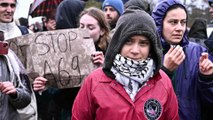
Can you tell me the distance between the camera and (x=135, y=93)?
3.29m

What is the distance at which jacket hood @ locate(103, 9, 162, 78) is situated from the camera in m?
3.29

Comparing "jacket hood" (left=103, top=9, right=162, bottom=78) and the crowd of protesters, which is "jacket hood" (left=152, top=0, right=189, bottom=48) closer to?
the crowd of protesters

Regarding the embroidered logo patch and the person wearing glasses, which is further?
the person wearing glasses

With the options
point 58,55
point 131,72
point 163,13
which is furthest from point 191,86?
point 58,55

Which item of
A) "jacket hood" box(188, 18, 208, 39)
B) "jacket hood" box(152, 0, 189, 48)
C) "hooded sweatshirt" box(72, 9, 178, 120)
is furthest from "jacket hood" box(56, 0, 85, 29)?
"hooded sweatshirt" box(72, 9, 178, 120)

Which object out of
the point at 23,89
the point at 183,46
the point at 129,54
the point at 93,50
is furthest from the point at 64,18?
the point at 129,54

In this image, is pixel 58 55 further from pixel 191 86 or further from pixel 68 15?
pixel 191 86

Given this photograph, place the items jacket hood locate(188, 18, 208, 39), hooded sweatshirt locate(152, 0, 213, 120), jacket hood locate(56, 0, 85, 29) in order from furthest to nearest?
jacket hood locate(188, 18, 208, 39) < jacket hood locate(56, 0, 85, 29) < hooded sweatshirt locate(152, 0, 213, 120)

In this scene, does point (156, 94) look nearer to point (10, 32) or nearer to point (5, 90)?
point (5, 90)


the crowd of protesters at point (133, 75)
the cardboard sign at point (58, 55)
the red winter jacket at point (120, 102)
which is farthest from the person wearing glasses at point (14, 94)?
the red winter jacket at point (120, 102)

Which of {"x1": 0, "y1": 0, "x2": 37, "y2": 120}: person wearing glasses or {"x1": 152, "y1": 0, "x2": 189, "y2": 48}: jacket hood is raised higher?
{"x1": 152, "y1": 0, "x2": 189, "y2": 48}: jacket hood

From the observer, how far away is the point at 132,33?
3.27 m

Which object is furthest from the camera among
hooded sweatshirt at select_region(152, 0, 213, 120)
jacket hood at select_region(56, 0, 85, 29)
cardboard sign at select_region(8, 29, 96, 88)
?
jacket hood at select_region(56, 0, 85, 29)

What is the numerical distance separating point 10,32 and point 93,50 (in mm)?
1171
